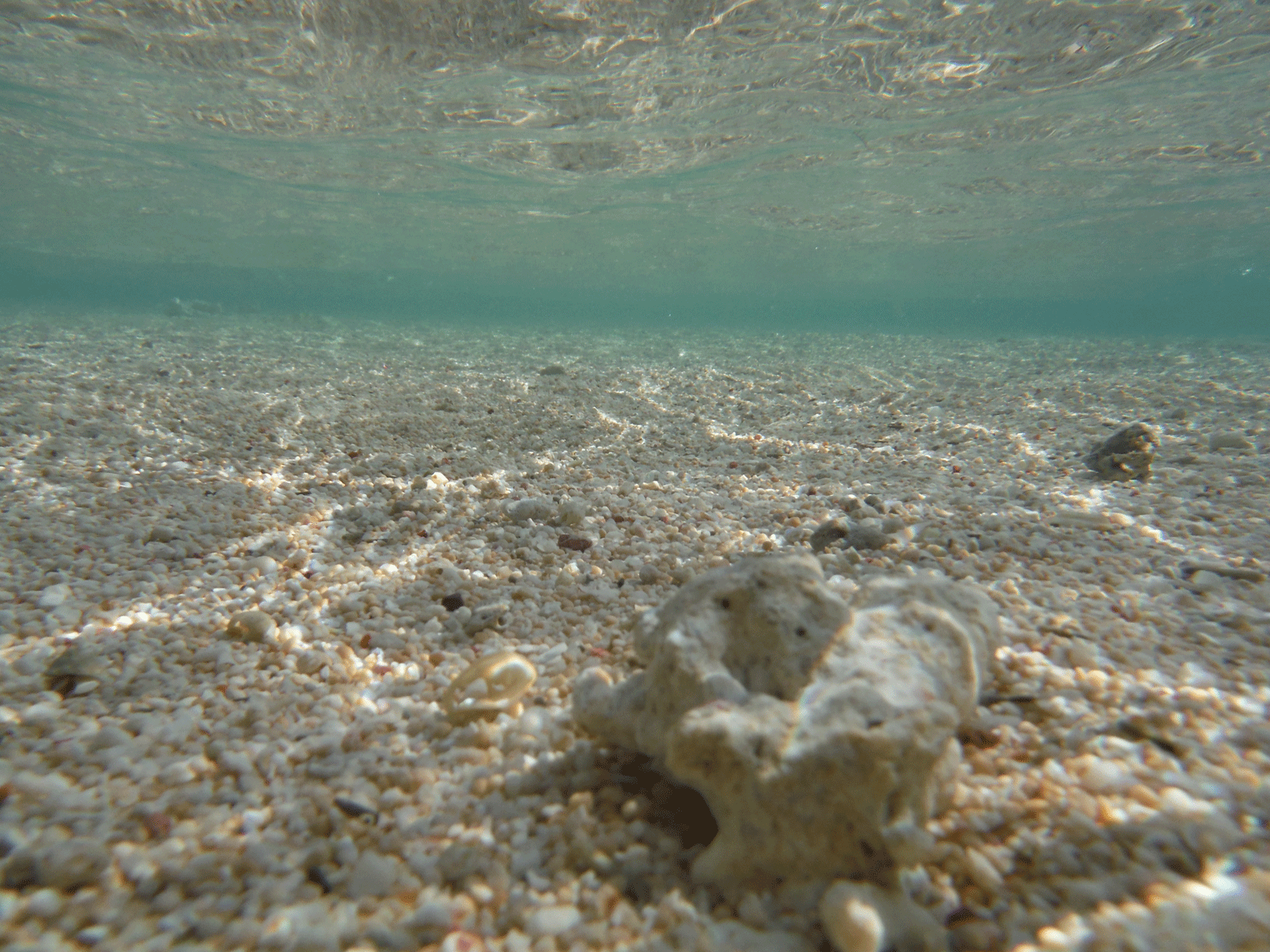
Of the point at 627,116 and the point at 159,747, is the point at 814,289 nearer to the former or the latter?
the point at 627,116

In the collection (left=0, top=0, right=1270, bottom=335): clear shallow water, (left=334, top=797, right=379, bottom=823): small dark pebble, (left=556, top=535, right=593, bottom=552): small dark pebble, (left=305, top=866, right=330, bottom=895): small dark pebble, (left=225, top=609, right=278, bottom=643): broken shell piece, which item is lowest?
(left=305, top=866, right=330, bottom=895): small dark pebble

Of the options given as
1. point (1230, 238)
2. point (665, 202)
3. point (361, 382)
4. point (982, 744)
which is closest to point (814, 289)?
point (1230, 238)

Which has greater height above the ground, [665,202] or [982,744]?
[665,202]

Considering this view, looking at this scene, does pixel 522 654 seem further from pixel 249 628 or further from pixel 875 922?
pixel 875 922

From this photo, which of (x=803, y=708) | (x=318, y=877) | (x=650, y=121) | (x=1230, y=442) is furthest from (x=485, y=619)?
(x=650, y=121)

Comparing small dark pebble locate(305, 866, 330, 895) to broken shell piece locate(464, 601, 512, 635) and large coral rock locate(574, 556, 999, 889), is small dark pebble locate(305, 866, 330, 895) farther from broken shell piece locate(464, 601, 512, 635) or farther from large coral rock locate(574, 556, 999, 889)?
broken shell piece locate(464, 601, 512, 635)

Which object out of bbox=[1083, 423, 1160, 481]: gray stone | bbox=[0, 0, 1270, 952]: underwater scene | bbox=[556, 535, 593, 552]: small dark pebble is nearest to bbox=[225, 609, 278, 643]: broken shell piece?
bbox=[0, 0, 1270, 952]: underwater scene

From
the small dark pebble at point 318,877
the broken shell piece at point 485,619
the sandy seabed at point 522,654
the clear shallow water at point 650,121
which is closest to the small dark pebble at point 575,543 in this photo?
the sandy seabed at point 522,654
